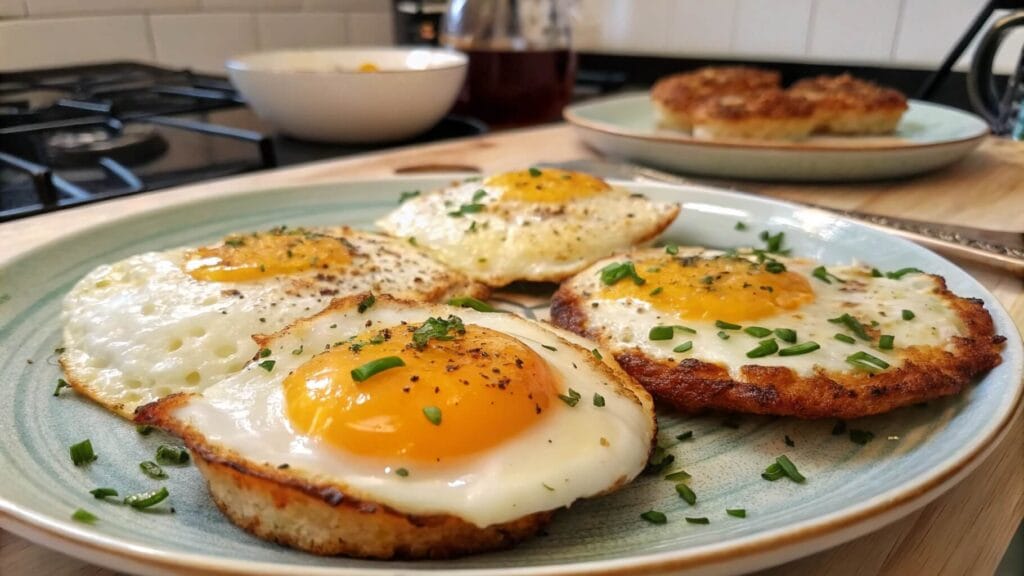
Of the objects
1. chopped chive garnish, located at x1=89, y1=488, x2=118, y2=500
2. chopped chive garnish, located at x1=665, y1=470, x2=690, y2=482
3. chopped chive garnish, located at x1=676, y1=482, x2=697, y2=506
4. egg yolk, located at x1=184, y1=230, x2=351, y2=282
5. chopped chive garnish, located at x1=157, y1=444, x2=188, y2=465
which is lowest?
chopped chive garnish, located at x1=665, y1=470, x2=690, y2=482

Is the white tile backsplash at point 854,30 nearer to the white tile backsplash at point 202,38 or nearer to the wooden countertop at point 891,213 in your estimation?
the wooden countertop at point 891,213

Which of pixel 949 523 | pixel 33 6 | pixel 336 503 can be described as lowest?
pixel 949 523

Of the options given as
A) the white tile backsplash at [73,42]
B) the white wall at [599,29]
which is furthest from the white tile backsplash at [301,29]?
the white tile backsplash at [73,42]

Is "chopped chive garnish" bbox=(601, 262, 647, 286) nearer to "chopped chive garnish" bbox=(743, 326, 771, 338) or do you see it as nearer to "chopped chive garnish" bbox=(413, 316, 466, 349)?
"chopped chive garnish" bbox=(743, 326, 771, 338)

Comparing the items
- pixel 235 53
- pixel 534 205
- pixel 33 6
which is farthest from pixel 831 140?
pixel 33 6

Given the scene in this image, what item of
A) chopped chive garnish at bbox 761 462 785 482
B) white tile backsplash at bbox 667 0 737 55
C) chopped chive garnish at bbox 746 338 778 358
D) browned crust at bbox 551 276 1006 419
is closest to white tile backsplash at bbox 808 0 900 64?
white tile backsplash at bbox 667 0 737 55

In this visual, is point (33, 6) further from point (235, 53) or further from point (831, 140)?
point (831, 140)
